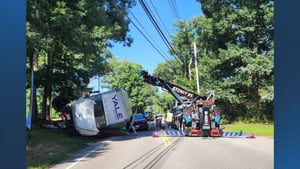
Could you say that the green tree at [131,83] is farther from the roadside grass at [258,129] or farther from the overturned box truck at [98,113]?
the overturned box truck at [98,113]

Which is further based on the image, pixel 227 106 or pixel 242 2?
pixel 227 106

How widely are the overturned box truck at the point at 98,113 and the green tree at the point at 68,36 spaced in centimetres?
276

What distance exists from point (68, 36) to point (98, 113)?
19.3ft

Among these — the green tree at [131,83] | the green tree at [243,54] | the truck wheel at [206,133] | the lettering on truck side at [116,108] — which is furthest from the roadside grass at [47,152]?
the green tree at [131,83]

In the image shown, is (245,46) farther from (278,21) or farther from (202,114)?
(278,21)

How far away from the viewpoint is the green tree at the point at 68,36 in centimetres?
2262

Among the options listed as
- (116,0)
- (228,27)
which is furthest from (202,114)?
(228,27)

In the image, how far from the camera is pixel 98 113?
93.4 ft

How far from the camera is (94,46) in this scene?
27.5 meters

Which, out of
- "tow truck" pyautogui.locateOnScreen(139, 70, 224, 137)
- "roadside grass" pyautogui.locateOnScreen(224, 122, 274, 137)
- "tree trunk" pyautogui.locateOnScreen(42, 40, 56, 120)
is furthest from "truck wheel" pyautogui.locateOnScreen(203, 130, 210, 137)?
"tree trunk" pyautogui.locateOnScreen(42, 40, 56, 120)

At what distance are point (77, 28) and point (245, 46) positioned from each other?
2631cm

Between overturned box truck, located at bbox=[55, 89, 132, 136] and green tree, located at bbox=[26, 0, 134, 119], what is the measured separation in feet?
9.06

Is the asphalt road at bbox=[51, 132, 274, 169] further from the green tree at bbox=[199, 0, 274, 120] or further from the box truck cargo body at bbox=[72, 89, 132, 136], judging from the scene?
the green tree at bbox=[199, 0, 274, 120]

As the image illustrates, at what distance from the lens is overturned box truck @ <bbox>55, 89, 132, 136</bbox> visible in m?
27.7
